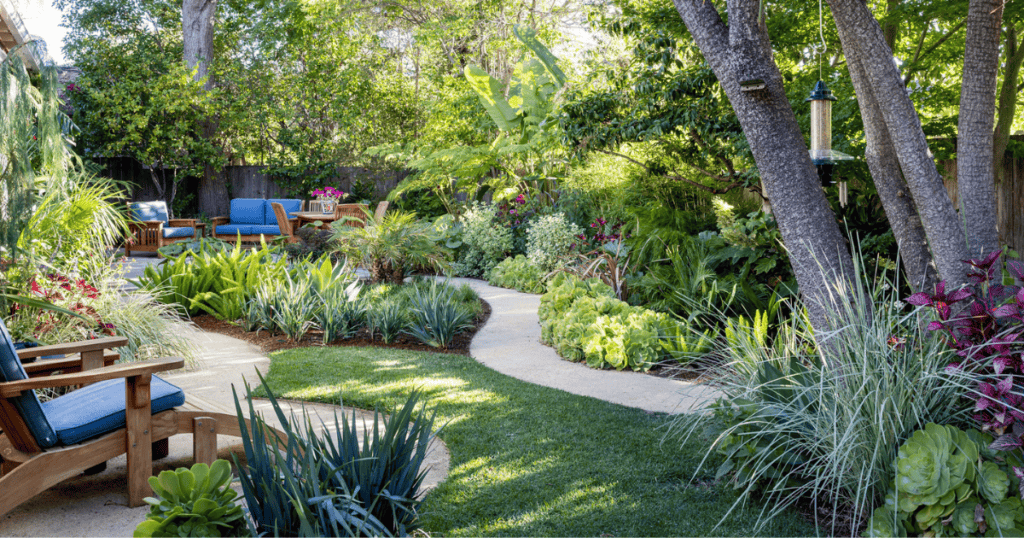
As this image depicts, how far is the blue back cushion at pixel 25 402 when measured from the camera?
7.55ft

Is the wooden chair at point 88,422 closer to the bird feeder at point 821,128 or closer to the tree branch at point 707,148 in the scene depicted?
the bird feeder at point 821,128

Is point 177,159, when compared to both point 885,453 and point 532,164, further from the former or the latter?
point 885,453

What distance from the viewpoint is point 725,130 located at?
238 inches

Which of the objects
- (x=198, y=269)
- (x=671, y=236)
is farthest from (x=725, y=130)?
(x=198, y=269)

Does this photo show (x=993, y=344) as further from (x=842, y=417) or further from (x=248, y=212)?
(x=248, y=212)

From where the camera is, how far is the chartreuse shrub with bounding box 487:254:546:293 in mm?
8625

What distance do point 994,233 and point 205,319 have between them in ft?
20.4

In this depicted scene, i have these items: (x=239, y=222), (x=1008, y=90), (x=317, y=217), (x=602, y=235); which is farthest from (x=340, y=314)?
(x=239, y=222)

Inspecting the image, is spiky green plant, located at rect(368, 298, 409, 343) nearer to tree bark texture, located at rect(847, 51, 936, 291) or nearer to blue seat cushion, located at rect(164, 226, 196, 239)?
tree bark texture, located at rect(847, 51, 936, 291)

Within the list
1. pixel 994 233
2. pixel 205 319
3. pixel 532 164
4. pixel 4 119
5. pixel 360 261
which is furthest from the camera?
pixel 532 164

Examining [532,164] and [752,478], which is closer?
[752,478]

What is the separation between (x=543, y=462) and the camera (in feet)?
9.93

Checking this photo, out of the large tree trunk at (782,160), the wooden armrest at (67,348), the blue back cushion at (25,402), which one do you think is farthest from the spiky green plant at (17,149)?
the large tree trunk at (782,160)

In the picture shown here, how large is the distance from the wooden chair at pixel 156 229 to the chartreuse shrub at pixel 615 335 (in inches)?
393
